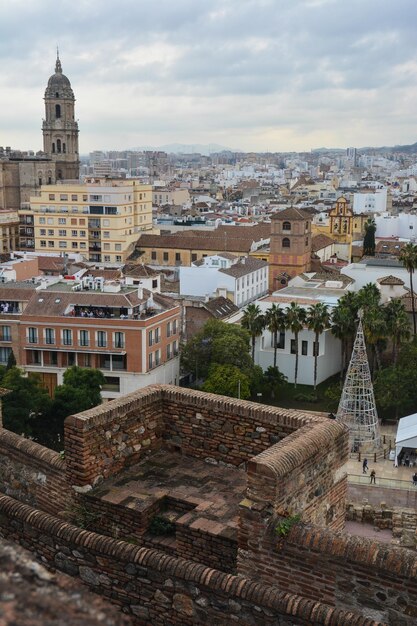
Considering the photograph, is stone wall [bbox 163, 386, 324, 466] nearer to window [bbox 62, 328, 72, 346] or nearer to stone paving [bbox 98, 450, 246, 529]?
stone paving [bbox 98, 450, 246, 529]

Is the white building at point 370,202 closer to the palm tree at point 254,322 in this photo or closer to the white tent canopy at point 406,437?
the palm tree at point 254,322

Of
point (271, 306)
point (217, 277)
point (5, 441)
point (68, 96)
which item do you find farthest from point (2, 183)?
point (5, 441)

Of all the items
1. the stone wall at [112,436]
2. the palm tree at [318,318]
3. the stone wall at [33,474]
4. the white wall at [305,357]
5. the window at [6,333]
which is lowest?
the white wall at [305,357]

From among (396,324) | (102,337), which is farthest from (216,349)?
(396,324)

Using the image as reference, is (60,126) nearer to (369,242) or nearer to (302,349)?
(369,242)

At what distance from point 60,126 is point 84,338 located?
76916mm

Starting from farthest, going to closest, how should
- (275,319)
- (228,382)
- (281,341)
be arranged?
(281,341), (275,319), (228,382)

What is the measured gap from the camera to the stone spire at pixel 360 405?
38.2 metres

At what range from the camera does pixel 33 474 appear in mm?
9844

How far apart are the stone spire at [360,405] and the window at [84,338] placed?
49.2 feet

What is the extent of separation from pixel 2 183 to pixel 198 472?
340ft

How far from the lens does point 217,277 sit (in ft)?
207

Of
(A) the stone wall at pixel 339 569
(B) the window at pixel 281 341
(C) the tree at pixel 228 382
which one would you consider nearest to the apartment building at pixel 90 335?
(C) the tree at pixel 228 382

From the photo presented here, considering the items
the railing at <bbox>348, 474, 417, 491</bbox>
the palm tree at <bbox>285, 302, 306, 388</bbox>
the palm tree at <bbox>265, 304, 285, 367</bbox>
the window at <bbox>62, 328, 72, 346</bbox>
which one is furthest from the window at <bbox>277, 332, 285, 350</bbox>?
the railing at <bbox>348, 474, 417, 491</bbox>
